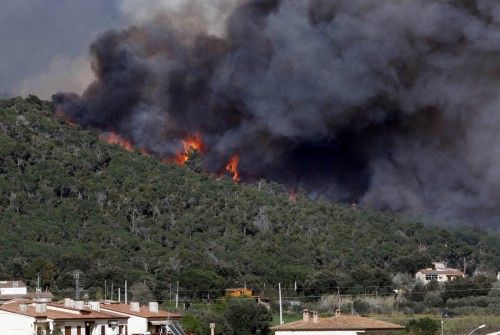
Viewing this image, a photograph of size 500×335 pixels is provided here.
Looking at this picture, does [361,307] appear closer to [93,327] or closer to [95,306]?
[95,306]

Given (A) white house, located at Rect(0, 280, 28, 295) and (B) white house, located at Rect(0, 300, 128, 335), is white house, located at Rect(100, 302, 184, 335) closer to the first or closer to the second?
(B) white house, located at Rect(0, 300, 128, 335)

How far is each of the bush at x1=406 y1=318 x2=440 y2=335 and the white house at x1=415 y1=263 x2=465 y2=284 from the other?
34829mm

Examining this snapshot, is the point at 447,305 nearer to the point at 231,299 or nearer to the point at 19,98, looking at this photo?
the point at 231,299

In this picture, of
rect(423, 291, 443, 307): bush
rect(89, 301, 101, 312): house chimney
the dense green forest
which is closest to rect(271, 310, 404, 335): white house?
rect(89, 301, 101, 312): house chimney

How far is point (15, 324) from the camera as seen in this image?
197ft

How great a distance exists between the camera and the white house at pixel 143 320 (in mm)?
68562

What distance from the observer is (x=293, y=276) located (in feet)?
362

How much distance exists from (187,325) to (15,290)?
14580mm

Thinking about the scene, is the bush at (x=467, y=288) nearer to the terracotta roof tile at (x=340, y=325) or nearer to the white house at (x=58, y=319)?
the terracotta roof tile at (x=340, y=325)

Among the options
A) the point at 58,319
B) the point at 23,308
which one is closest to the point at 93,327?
the point at 58,319

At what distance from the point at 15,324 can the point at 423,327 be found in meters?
26.7

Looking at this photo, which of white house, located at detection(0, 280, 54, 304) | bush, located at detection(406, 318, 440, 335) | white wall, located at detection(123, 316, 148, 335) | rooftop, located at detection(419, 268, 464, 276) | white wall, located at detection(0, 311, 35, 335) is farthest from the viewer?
rooftop, located at detection(419, 268, 464, 276)

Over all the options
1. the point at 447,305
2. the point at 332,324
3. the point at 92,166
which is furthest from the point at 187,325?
the point at 92,166

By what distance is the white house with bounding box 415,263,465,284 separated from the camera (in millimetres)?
117562
